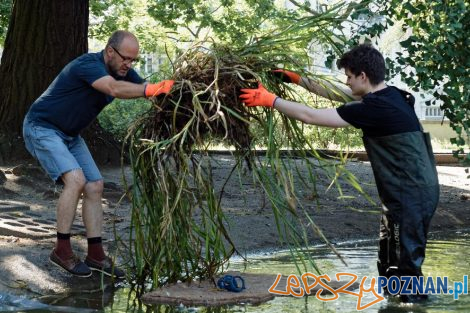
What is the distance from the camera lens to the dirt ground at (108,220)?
7516 millimetres

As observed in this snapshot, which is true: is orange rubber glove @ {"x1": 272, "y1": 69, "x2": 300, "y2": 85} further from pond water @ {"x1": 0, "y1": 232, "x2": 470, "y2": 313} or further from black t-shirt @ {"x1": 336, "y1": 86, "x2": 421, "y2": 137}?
pond water @ {"x1": 0, "y1": 232, "x2": 470, "y2": 313}

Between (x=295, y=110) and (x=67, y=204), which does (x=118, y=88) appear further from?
(x=295, y=110)

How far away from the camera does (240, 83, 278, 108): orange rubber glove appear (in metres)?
6.77

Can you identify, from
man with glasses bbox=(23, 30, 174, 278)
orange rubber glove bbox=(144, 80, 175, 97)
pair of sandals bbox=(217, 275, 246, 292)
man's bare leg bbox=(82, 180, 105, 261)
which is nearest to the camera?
orange rubber glove bbox=(144, 80, 175, 97)

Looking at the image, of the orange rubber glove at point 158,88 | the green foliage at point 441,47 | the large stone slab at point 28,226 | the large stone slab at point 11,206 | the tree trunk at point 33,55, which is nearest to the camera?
the orange rubber glove at point 158,88

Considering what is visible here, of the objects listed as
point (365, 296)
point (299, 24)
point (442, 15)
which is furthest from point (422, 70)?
point (365, 296)

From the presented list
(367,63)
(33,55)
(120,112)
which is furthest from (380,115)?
(120,112)

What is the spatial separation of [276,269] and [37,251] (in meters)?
2.06

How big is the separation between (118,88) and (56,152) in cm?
76

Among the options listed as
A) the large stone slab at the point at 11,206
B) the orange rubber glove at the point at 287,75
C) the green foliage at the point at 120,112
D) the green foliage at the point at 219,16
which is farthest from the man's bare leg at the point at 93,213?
the green foliage at the point at 120,112

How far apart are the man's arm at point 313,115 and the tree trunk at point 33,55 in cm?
710

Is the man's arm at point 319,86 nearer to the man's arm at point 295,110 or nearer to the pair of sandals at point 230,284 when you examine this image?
the man's arm at point 295,110

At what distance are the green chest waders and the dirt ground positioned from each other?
9.3 inches

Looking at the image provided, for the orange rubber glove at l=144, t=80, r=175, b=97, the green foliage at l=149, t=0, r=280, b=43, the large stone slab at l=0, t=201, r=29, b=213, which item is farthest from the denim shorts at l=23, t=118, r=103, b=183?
the green foliage at l=149, t=0, r=280, b=43
